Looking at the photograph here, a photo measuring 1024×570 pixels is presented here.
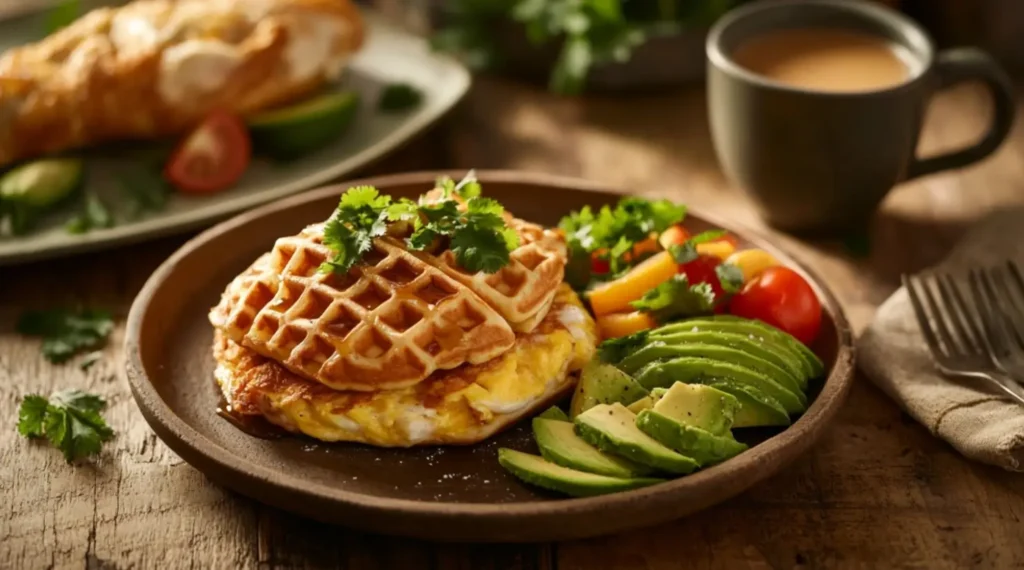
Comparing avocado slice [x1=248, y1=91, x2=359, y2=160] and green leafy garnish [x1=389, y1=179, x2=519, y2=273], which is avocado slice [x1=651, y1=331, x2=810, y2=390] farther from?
avocado slice [x1=248, y1=91, x2=359, y2=160]

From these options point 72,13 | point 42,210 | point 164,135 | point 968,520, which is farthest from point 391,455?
point 72,13

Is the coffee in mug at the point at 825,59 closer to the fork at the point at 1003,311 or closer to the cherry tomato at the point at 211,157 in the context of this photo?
the fork at the point at 1003,311

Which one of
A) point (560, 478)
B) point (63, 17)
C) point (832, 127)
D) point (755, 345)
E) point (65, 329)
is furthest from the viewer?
point (63, 17)

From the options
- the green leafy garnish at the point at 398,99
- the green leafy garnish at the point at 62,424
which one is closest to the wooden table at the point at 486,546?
the green leafy garnish at the point at 62,424

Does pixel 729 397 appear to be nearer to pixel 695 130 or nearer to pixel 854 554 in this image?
pixel 854 554

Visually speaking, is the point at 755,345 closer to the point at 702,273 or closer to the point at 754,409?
the point at 754,409

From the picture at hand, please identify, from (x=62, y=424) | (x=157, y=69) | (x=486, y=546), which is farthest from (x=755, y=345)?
(x=157, y=69)
